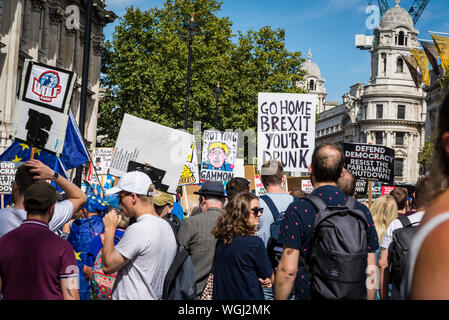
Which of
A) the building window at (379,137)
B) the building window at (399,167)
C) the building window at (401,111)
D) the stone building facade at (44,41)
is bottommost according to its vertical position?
the building window at (399,167)

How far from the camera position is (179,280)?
4363mm

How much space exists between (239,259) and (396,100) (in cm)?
10442

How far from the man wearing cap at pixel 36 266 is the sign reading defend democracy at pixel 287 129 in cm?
671

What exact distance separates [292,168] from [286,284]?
618 centimetres

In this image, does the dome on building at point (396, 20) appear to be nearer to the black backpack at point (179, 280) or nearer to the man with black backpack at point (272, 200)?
the man with black backpack at point (272, 200)

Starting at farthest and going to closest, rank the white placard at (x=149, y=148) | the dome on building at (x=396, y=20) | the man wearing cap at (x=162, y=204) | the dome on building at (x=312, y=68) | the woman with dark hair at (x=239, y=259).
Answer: the dome on building at (x=312, y=68) < the dome on building at (x=396, y=20) < the white placard at (x=149, y=148) < the man wearing cap at (x=162, y=204) < the woman with dark hair at (x=239, y=259)

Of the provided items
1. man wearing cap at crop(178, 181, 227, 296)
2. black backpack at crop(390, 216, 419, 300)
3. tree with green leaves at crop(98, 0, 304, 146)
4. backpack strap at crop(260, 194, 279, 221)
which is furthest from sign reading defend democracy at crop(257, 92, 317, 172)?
tree with green leaves at crop(98, 0, 304, 146)

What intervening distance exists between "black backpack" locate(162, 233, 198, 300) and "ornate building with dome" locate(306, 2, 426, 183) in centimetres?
10163

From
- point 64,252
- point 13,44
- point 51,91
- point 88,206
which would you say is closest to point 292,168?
point 88,206

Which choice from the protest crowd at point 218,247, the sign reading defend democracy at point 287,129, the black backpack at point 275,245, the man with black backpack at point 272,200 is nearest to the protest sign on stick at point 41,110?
the protest crowd at point 218,247

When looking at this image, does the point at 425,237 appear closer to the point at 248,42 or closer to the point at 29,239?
the point at 29,239

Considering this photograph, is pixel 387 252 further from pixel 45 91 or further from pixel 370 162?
pixel 370 162

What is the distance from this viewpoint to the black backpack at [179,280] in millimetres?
4320
